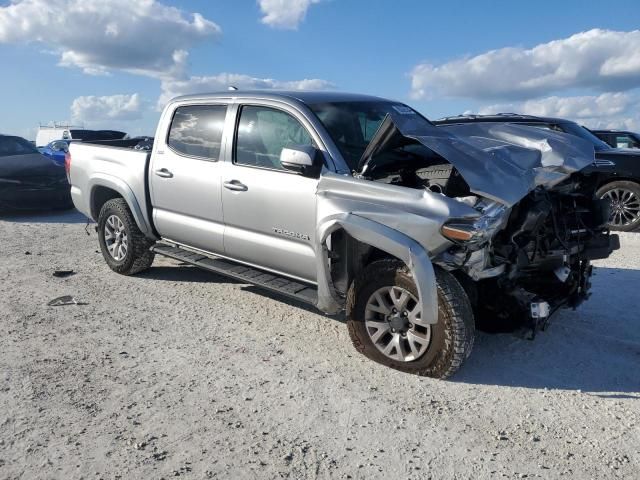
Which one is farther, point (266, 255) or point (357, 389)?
point (266, 255)

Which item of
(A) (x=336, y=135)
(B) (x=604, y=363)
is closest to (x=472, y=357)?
(B) (x=604, y=363)

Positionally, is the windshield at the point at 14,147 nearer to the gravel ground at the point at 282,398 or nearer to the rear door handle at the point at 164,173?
the gravel ground at the point at 282,398

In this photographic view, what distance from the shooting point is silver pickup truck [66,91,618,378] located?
3510 mm

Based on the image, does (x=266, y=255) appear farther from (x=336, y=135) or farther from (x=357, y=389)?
(x=357, y=389)

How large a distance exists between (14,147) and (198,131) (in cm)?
816

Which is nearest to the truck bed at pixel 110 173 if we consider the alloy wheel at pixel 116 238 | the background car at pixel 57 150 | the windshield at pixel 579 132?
the alloy wheel at pixel 116 238

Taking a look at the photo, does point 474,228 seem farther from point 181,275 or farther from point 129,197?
point 181,275

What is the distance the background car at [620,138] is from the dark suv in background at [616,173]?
215cm

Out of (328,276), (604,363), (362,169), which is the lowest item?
(604,363)

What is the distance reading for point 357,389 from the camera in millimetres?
3594

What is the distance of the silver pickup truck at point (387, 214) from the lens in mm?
3510

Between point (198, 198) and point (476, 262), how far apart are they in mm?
2669

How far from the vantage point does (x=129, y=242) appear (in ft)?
19.6

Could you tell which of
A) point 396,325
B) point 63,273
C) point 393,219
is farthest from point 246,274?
point 63,273
